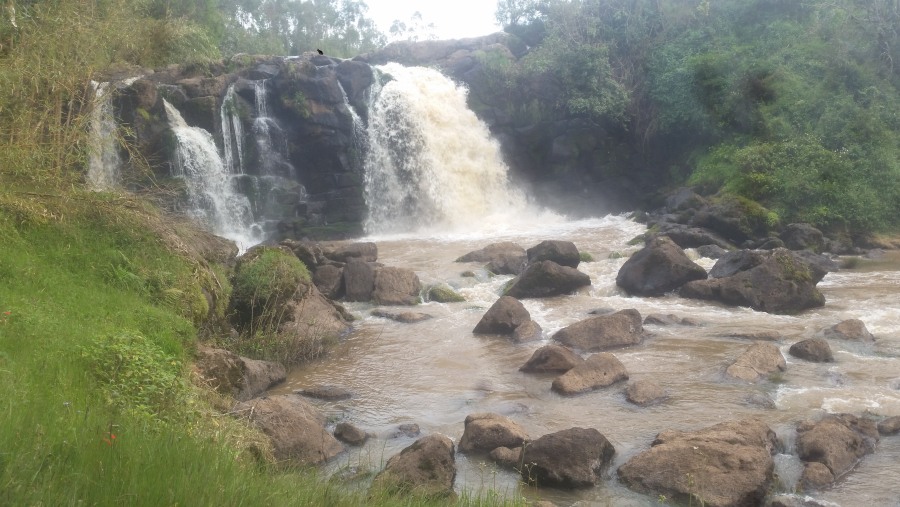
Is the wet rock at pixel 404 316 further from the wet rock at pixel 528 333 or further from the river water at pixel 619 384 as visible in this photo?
the wet rock at pixel 528 333

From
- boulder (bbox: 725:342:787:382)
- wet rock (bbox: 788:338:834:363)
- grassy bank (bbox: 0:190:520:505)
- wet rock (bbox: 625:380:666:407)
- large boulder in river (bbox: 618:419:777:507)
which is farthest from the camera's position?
wet rock (bbox: 788:338:834:363)

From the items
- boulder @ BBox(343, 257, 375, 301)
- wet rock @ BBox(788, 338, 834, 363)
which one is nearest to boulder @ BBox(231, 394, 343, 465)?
wet rock @ BBox(788, 338, 834, 363)

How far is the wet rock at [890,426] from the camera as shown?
7840 mm

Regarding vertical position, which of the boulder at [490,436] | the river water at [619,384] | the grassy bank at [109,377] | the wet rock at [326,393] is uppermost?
the grassy bank at [109,377]

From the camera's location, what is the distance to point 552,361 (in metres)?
10.6

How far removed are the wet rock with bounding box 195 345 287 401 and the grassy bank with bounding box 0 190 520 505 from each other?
0.94ft

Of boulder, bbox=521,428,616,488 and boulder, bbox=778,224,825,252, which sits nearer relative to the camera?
boulder, bbox=521,428,616,488

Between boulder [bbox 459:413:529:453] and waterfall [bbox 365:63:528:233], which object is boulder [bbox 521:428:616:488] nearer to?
boulder [bbox 459:413:529:453]

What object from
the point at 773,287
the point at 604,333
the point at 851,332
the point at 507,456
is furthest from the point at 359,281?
the point at 851,332

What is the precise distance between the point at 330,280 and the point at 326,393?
627 cm

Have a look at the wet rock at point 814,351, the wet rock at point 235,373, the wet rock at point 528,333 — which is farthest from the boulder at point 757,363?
the wet rock at point 235,373

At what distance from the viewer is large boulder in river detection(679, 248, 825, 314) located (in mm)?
13922

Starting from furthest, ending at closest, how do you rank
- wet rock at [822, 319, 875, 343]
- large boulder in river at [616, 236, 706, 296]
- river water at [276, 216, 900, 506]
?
large boulder in river at [616, 236, 706, 296]
wet rock at [822, 319, 875, 343]
river water at [276, 216, 900, 506]

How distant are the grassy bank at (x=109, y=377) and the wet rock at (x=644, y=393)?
15.0ft
